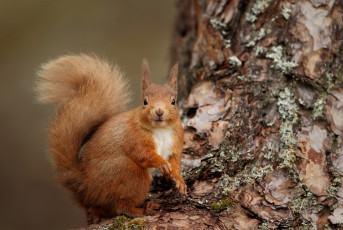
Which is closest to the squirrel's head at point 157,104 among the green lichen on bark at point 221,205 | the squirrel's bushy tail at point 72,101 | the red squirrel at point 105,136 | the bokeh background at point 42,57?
the red squirrel at point 105,136

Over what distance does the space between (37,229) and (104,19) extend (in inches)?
122

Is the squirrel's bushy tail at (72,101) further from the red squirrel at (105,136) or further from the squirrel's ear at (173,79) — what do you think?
the squirrel's ear at (173,79)

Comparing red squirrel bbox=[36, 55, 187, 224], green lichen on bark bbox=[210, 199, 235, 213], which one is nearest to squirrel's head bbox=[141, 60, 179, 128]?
red squirrel bbox=[36, 55, 187, 224]

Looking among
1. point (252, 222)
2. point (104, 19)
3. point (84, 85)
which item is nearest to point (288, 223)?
point (252, 222)

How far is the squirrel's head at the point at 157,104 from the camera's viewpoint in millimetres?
2678

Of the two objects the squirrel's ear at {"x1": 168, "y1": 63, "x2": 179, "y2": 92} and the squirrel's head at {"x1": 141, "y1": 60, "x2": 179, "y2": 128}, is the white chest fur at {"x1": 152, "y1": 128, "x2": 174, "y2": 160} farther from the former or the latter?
the squirrel's ear at {"x1": 168, "y1": 63, "x2": 179, "y2": 92}

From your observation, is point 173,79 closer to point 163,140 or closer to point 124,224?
point 163,140

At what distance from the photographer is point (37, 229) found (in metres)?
5.24

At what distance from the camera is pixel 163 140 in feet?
9.21

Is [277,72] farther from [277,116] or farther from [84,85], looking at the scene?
[84,85]

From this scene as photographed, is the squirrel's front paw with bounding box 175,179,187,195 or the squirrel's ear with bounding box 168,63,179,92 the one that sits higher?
the squirrel's ear with bounding box 168,63,179,92

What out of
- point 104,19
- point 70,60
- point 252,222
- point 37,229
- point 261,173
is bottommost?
point 37,229

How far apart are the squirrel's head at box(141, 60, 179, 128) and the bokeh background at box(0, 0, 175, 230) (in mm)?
2245

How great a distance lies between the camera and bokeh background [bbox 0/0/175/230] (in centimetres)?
532
